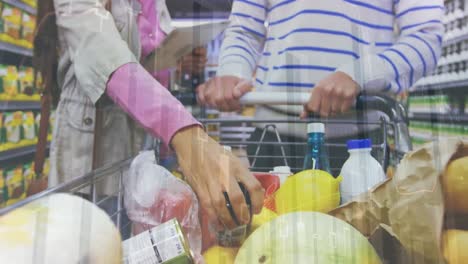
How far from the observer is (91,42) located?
0.69 meters

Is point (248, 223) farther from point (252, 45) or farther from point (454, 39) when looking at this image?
point (454, 39)

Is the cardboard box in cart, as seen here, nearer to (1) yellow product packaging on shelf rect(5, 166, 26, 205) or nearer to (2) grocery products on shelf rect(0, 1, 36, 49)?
(1) yellow product packaging on shelf rect(5, 166, 26, 205)

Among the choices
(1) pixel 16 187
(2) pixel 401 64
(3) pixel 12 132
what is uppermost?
(2) pixel 401 64

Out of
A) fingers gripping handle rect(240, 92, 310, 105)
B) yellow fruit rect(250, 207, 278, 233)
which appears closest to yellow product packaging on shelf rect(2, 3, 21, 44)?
fingers gripping handle rect(240, 92, 310, 105)

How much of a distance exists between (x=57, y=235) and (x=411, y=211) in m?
0.48

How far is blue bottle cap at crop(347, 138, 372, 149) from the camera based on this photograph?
0.69 metres

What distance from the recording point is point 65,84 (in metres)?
0.74

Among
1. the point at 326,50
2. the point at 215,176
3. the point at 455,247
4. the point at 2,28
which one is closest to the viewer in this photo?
the point at 455,247

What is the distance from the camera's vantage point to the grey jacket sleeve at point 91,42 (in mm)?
681

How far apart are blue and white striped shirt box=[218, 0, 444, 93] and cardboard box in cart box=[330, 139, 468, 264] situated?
0.18m

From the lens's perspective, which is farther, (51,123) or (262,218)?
(51,123)

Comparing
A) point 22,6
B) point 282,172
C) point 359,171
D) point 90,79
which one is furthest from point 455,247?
point 22,6

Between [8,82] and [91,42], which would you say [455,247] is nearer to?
[91,42]

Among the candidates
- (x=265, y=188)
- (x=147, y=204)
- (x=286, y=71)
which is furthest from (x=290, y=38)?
(x=147, y=204)
